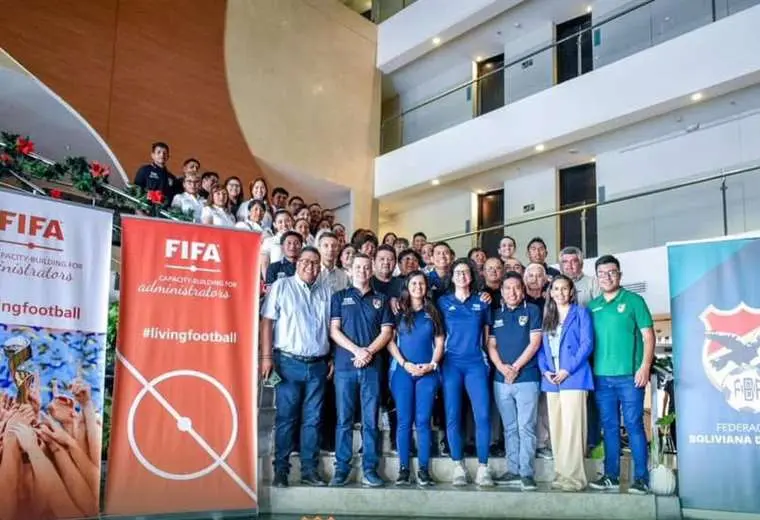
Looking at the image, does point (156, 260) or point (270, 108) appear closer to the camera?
point (156, 260)

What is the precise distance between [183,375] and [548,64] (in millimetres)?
9422

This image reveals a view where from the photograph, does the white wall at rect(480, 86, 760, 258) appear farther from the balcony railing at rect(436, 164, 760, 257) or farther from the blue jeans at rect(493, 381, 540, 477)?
the blue jeans at rect(493, 381, 540, 477)

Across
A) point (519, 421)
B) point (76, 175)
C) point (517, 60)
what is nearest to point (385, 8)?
point (517, 60)

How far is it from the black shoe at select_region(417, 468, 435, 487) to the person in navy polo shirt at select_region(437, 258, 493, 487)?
201 mm

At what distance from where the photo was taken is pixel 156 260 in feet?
14.1

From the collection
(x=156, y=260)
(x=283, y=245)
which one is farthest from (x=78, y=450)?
(x=283, y=245)

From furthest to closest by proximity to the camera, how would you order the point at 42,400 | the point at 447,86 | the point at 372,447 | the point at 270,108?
the point at 447,86 → the point at 270,108 → the point at 372,447 → the point at 42,400

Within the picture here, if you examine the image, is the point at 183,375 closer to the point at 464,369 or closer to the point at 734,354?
the point at 464,369

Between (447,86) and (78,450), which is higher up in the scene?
(447,86)

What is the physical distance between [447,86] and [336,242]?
9.52 meters

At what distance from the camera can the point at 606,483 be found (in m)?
4.94

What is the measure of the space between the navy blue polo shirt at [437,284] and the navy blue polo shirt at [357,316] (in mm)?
488

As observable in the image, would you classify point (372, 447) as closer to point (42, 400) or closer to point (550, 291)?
point (550, 291)

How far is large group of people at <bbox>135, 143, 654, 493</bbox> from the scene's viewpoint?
192 inches
